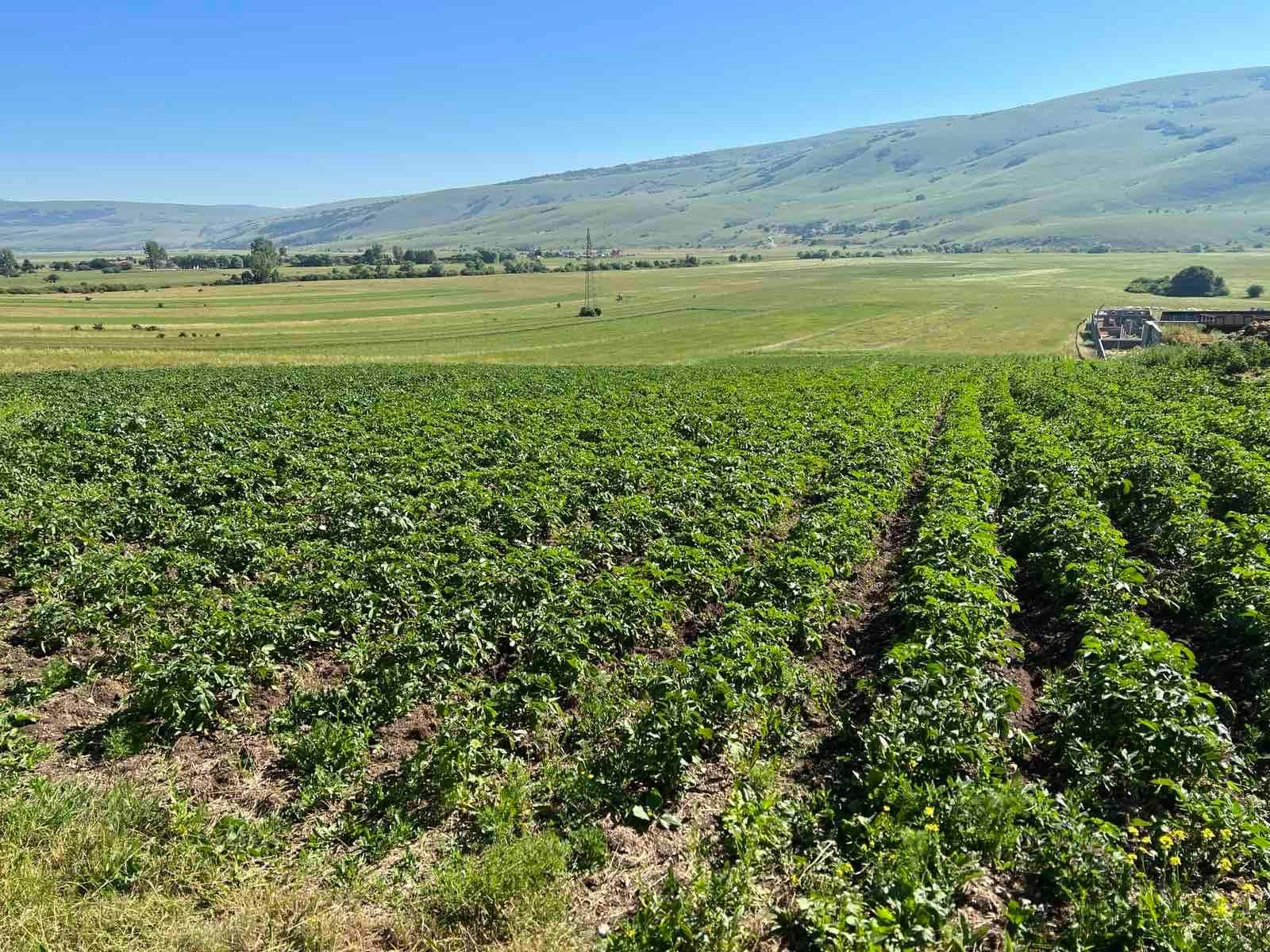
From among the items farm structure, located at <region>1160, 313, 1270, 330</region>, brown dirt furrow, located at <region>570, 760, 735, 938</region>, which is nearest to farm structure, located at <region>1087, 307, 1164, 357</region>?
farm structure, located at <region>1160, 313, 1270, 330</region>

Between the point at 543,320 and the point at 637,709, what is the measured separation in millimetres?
100302

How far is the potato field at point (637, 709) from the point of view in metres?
6.30

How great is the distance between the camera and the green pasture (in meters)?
72.8

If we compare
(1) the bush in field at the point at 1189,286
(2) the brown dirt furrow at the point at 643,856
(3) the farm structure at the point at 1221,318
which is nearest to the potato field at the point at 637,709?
(2) the brown dirt furrow at the point at 643,856

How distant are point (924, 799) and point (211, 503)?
59.6 ft

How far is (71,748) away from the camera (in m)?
8.98

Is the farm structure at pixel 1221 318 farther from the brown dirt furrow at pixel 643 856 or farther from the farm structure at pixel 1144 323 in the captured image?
the brown dirt furrow at pixel 643 856

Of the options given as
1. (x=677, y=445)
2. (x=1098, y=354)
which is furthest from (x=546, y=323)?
(x=677, y=445)

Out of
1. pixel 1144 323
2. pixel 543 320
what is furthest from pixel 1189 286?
pixel 543 320

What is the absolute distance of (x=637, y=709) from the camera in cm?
964

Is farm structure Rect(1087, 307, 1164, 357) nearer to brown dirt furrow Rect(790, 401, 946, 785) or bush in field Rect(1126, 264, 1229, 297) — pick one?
bush in field Rect(1126, 264, 1229, 297)

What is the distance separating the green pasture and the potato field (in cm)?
5483

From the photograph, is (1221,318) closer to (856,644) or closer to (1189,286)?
(1189,286)

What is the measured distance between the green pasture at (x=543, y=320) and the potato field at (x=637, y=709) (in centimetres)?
5483
